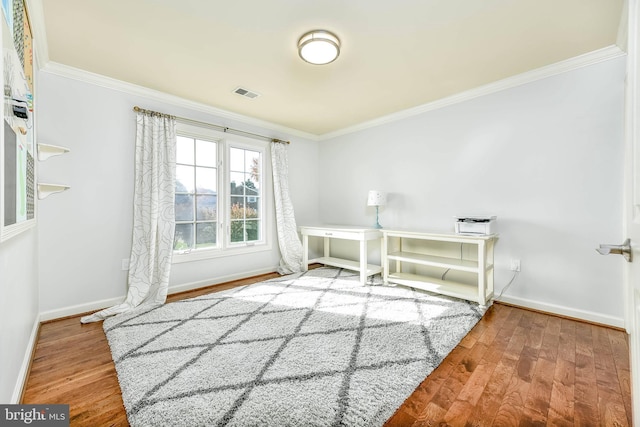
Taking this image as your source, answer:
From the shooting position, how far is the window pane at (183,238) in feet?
10.4

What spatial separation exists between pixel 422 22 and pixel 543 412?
2.34m

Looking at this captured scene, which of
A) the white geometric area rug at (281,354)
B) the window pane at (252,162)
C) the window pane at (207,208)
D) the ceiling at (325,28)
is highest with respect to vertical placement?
the ceiling at (325,28)

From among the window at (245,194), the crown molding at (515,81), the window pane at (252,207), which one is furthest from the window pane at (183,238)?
the crown molding at (515,81)

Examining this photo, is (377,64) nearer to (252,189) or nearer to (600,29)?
(600,29)

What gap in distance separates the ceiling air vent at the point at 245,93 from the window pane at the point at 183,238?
5.33 ft

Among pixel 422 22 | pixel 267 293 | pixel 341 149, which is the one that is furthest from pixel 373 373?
pixel 341 149

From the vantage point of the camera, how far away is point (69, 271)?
246 cm

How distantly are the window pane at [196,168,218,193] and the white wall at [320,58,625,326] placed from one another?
2.45 meters

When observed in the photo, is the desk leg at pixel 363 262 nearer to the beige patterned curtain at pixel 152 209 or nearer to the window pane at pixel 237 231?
the window pane at pixel 237 231

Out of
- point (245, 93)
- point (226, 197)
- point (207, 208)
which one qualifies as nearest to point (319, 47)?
point (245, 93)

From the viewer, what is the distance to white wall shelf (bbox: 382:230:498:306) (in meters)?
2.58

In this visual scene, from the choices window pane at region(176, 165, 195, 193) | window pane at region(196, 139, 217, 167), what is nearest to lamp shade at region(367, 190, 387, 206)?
window pane at region(196, 139, 217, 167)

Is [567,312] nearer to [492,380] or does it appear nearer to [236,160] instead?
[492,380]

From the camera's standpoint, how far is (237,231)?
12.1 feet
